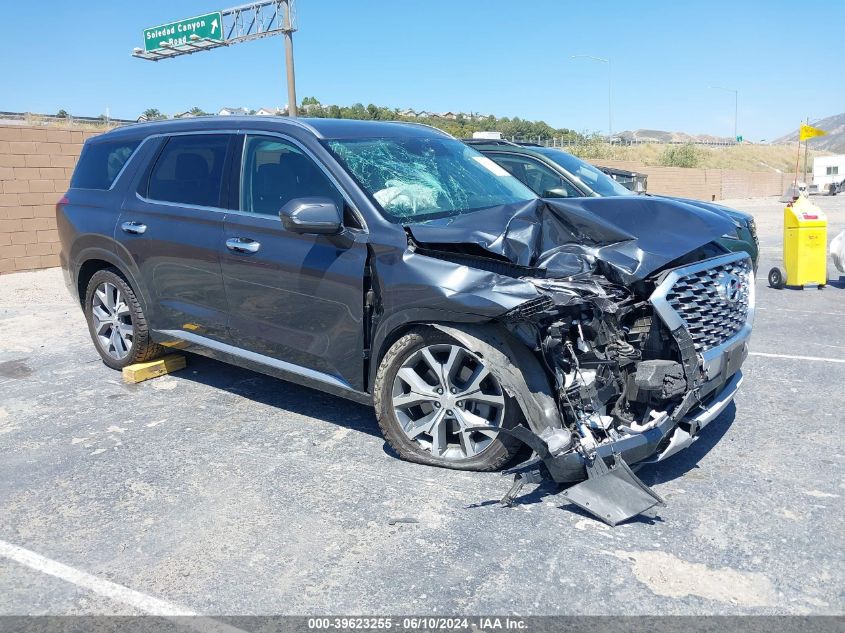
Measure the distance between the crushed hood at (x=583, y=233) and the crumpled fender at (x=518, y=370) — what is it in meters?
0.39

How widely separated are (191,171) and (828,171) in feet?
175

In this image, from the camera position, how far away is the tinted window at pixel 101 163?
5.84 metres

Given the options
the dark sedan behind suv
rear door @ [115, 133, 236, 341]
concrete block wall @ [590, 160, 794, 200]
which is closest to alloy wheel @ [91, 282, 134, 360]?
rear door @ [115, 133, 236, 341]

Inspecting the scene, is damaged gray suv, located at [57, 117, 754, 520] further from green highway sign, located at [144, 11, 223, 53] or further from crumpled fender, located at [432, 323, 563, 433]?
green highway sign, located at [144, 11, 223, 53]

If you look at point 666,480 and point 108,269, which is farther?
point 108,269

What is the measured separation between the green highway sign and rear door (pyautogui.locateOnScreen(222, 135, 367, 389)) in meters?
20.9

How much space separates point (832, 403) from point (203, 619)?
4.39 m

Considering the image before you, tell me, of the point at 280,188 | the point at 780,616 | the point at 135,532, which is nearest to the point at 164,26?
the point at 280,188

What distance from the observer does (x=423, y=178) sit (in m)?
4.65

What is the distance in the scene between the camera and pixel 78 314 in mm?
8977

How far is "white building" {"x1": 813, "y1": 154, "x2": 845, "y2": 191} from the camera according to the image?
48.2 meters

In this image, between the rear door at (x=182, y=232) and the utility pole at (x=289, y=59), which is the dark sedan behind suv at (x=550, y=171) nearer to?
the rear door at (x=182, y=232)

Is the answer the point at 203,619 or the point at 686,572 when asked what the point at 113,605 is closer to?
the point at 203,619

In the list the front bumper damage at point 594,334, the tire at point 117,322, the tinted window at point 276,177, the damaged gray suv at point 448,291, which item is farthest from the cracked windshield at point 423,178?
the tire at point 117,322
